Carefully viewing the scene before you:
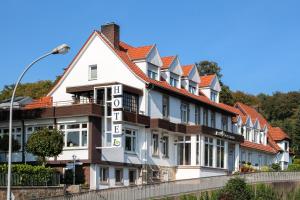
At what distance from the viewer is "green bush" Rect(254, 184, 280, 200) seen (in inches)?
1810

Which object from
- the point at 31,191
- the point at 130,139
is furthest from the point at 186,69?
the point at 31,191

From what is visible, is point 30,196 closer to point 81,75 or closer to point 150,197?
point 150,197

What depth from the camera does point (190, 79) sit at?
54.7 metres

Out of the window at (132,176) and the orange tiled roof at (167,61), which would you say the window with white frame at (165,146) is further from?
the orange tiled roof at (167,61)

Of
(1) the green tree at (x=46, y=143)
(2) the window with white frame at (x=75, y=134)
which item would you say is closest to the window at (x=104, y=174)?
(2) the window with white frame at (x=75, y=134)

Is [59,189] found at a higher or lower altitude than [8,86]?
lower

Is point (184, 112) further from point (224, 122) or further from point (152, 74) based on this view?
point (224, 122)

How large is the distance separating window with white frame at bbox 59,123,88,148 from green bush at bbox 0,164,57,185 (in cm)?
295

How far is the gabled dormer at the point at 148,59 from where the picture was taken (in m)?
48.4

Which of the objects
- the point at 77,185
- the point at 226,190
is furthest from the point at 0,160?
the point at 226,190

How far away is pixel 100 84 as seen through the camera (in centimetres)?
4450

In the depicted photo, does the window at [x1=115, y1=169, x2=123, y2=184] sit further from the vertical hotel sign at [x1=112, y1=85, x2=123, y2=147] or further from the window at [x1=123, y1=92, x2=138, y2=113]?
the window at [x1=123, y1=92, x2=138, y2=113]

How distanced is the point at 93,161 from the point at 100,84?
6.41m

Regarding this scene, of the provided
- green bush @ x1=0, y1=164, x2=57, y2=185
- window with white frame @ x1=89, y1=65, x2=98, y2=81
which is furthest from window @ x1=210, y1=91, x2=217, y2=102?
green bush @ x1=0, y1=164, x2=57, y2=185
